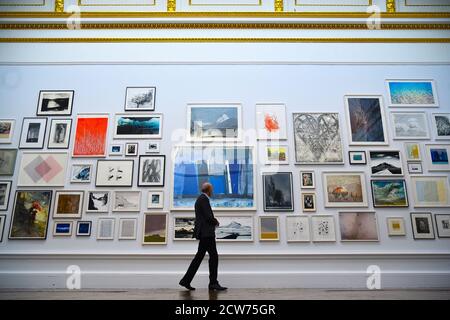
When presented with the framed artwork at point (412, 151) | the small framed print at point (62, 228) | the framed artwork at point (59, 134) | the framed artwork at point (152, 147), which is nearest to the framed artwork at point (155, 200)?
the framed artwork at point (152, 147)

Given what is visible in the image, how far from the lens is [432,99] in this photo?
7465mm

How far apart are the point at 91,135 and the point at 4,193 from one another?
2047 millimetres

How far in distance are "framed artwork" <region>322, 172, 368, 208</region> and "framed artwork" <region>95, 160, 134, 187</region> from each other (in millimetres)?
4002

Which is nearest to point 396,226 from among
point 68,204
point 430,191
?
point 430,191

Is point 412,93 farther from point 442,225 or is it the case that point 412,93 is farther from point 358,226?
point 358,226

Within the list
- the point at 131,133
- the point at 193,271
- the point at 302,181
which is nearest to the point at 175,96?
the point at 131,133

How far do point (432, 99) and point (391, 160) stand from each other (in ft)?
5.91

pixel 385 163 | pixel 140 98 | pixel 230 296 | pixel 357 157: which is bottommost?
pixel 230 296

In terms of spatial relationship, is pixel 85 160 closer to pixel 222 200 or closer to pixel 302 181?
pixel 222 200

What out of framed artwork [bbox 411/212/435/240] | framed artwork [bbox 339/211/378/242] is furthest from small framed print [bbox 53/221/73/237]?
framed artwork [bbox 411/212/435/240]

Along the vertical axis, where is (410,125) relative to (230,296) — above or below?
above

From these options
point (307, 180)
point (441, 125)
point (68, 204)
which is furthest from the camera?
point (441, 125)

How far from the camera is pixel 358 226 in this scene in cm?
665
